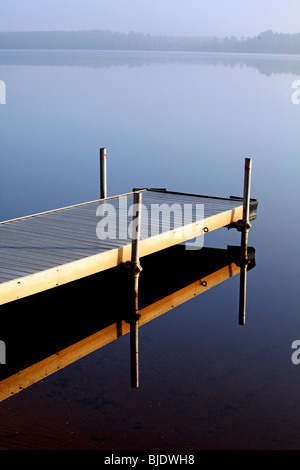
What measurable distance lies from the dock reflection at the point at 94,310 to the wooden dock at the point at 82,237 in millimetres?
559

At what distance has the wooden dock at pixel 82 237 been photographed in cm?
829

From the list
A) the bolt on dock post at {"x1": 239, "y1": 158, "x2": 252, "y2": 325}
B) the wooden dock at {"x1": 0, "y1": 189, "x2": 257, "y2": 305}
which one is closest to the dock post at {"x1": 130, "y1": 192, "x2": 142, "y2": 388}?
the wooden dock at {"x1": 0, "y1": 189, "x2": 257, "y2": 305}

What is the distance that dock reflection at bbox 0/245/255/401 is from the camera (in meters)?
8.02

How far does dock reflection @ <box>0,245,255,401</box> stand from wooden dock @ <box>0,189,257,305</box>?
22.0 inches

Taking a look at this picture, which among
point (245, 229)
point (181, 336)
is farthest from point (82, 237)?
point (245, 229)

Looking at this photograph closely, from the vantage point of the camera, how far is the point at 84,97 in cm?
4228

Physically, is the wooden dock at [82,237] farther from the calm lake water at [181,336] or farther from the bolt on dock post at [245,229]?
the calm lake water at [181,336]

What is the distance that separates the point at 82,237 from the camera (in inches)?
384

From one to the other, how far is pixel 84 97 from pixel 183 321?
1347 inches

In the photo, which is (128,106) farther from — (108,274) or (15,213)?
(108,274)

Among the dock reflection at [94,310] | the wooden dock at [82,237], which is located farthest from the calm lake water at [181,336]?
the wooden dock at [82,237]

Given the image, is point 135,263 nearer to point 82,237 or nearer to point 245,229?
point 82,237

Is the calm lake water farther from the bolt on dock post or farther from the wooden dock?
the wooden dock
